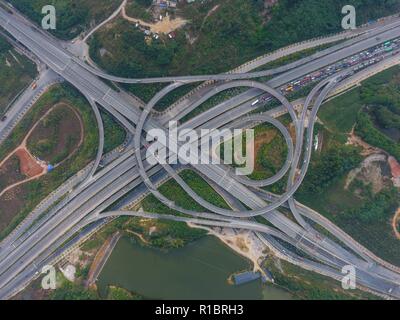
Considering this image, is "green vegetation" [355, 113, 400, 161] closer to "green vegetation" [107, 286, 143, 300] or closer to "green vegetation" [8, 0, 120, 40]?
"green vegetation" [107, 286, 143, 300]

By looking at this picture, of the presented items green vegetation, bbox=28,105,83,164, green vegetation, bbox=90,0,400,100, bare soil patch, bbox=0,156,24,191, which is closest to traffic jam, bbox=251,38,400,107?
green vegetation, bbox=90,0,400,100

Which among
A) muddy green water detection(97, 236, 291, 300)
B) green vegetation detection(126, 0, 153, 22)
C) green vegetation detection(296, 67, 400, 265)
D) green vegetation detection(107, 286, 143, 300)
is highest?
green vegetation detection(126, 0, 153, 22)

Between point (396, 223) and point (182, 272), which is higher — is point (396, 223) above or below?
above

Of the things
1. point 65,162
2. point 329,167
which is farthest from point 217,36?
point 65,162

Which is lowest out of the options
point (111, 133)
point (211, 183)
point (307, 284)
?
point (307, 284)

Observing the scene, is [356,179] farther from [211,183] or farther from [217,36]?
[217,36]
